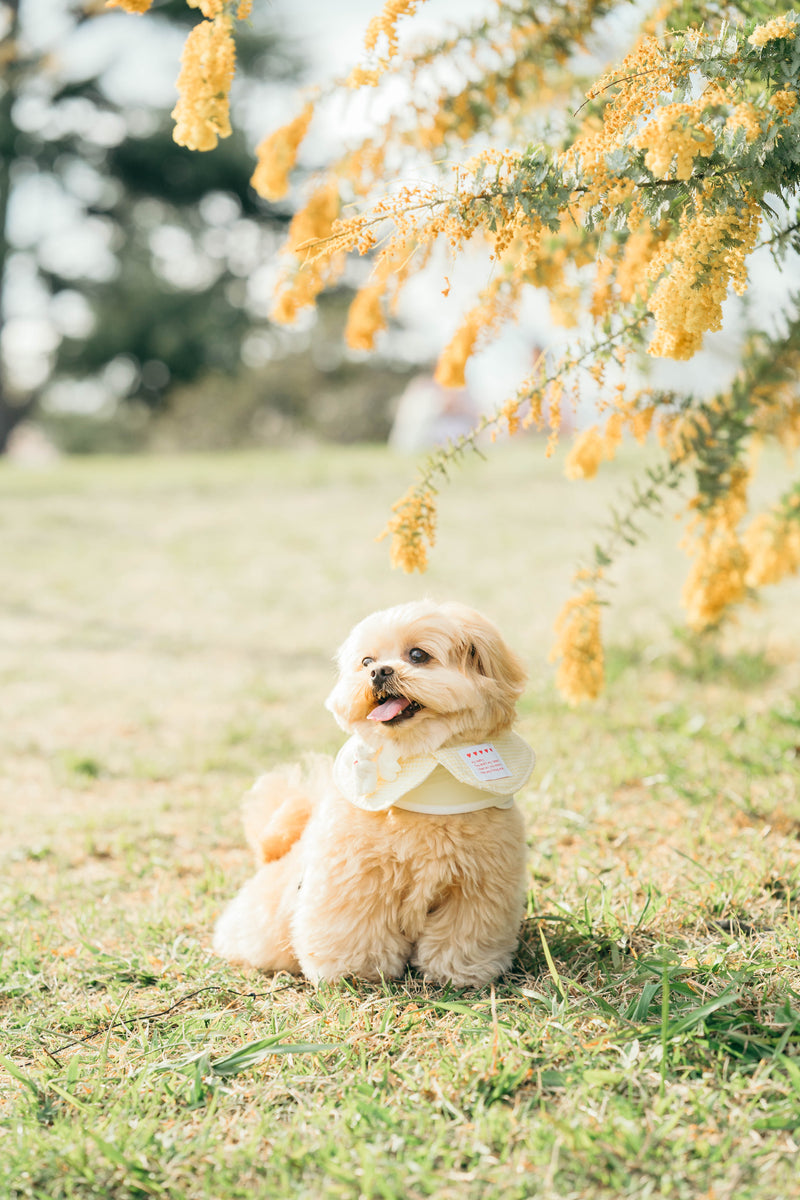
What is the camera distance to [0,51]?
16.7 m

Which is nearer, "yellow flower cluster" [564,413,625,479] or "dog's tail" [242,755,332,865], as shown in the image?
"dog's tail" [242,755,332,865]

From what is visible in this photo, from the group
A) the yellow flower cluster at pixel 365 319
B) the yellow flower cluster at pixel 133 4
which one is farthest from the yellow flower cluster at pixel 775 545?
the yellow flower cluster at pixel 133 4

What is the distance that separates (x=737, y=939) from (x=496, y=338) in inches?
79.3

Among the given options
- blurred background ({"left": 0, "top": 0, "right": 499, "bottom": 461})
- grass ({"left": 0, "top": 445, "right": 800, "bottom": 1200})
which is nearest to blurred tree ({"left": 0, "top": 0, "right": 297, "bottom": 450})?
blurred background ({"left": 0, "top": 0, "right": 499, "bottom": 461})

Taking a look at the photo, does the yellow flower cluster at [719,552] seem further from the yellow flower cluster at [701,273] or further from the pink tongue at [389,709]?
the pink tongue at [389,709]

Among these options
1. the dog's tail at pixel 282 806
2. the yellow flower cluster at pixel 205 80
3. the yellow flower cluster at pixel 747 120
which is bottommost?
the dog's tail at pixel 282 806

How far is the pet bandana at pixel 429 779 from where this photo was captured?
2.28 m

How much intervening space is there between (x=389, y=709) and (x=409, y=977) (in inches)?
28.4

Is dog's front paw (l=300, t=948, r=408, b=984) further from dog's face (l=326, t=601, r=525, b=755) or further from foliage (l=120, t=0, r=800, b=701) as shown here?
foliage (l=120, t=0, r=800, b=701)

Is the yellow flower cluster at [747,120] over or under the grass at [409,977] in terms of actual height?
over

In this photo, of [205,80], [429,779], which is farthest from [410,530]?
[205,80]

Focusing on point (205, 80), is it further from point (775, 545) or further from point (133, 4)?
point (775, 545)

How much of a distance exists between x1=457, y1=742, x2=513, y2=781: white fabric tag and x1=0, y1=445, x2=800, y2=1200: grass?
1.59 feet

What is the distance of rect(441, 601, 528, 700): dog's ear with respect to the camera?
91.9 inches
